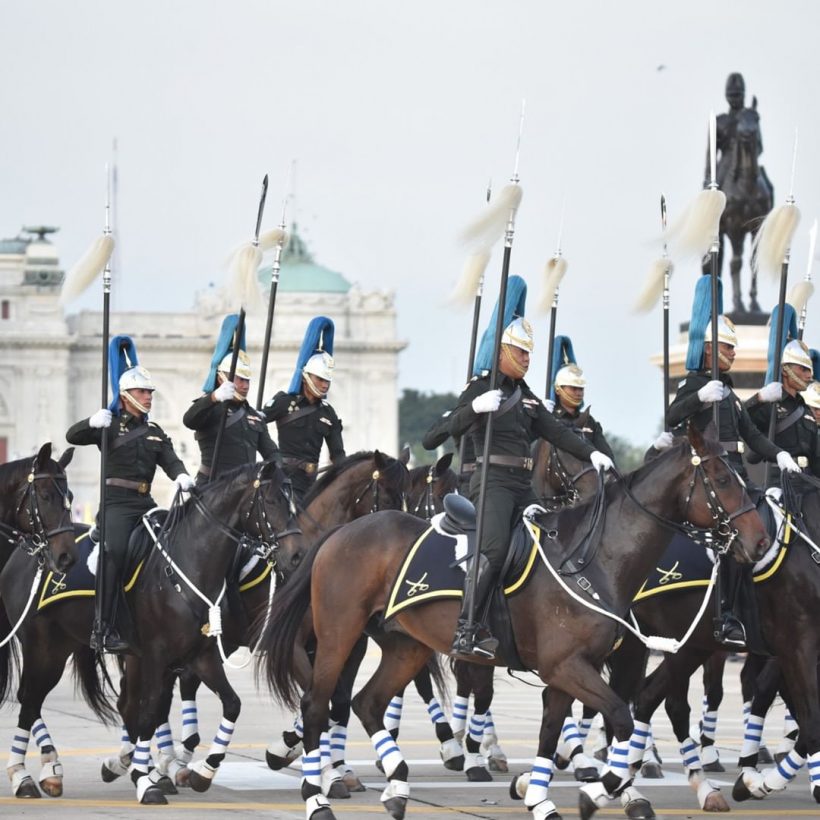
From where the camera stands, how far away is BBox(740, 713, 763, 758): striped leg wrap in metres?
14.6

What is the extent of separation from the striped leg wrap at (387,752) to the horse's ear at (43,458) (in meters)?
2.95

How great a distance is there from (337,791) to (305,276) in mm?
136377

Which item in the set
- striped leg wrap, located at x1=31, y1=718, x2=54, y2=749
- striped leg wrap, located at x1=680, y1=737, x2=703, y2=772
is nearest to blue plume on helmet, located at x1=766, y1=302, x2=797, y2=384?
striped leg wrap, located at x1=680, y1=737, x2=703, y2=772

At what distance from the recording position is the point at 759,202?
30.9 metres

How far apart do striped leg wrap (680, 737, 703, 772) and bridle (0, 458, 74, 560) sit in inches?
168

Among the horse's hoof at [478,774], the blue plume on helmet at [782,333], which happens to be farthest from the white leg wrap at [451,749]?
the blue plume on helmet at [782,333]

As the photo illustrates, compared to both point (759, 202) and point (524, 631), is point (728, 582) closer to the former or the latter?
point (524, 631)

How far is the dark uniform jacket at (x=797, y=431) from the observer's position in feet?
49.2

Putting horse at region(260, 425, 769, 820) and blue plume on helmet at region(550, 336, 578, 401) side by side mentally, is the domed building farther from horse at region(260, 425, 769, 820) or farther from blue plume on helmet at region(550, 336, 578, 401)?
horse at region(260, 425, 769, 820)

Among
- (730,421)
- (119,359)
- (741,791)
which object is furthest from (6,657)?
(730,421)

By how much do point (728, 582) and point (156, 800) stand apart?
3906mm

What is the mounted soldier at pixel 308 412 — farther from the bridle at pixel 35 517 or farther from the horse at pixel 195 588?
the bridle at pixel 35 517

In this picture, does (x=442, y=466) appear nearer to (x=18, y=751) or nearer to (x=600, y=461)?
(x=600, y=461)

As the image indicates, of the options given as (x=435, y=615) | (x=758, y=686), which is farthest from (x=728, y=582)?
(x=435, y=615)
